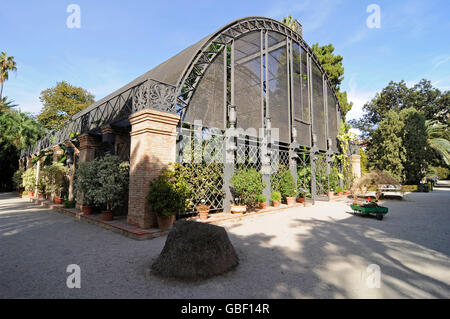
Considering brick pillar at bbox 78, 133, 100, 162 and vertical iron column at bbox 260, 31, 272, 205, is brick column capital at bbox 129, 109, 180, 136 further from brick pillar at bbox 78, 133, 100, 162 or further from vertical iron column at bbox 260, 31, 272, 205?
vertical iron column at bbox 260, 31, 272, 205

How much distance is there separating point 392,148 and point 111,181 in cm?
2384

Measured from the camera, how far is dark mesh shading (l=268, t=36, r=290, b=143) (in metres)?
11.8

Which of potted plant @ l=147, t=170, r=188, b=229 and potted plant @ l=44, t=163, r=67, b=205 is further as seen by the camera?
potted plant @ l=44, t=163, r=67, b=205

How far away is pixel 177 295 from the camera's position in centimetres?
276

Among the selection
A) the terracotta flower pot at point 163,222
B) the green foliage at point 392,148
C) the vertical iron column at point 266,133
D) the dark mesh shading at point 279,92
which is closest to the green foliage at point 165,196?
the terracotta flower pot at point 163,222

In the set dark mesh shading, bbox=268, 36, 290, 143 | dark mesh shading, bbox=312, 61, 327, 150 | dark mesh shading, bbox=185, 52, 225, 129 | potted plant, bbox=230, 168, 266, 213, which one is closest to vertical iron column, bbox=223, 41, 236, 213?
potted plant, bbox=230, 168, 266, 213

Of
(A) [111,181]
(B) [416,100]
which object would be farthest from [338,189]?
(B) [416,100]

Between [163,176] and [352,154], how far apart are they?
57.8ft

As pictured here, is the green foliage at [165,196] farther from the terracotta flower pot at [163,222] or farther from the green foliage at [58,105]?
the green foliage at [58,105]

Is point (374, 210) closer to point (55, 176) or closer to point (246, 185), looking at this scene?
point (246, 185)

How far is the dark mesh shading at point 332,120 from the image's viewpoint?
54.5 ft

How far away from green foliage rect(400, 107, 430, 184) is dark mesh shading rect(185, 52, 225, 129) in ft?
68.3
